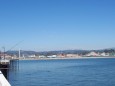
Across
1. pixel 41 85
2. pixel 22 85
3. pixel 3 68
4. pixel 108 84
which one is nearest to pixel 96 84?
pixel 108 84

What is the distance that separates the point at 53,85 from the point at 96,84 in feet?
24.5

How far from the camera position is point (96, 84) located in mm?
52406

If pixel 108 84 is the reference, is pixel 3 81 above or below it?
above

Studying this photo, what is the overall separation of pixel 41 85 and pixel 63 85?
A: 397cm

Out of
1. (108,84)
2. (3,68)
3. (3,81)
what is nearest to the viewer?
(3,81)

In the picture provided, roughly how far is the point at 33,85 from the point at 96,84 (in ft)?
36.1

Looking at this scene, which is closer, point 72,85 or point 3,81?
point 3,81

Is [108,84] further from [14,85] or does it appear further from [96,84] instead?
[14,85]

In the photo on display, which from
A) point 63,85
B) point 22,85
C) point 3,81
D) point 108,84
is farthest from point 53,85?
point 3,81

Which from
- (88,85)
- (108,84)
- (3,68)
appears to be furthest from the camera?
(3,68)

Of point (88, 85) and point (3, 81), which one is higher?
point (3, 81)

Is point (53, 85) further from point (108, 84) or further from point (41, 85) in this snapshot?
point (108, 84)

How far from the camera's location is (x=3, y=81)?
13.6 m

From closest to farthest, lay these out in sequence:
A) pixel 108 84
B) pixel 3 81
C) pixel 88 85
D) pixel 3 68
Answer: pixel 3 81 < pixel 88 85 < pixel 108 84 < pixel 3 68
